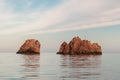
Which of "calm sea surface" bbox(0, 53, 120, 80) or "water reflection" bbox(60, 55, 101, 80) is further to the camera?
"water reflection" bbox(60, 55, 101, 80)

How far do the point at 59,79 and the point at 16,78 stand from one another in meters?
6.17

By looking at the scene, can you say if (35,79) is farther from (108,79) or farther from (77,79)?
(108,79)

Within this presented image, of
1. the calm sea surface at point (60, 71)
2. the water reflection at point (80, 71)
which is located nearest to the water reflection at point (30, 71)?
the calm sea surface at point (60, 71)

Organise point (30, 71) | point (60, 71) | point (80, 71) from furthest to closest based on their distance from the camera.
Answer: point (80, 71) → point (60, 71) → point (30, 71)

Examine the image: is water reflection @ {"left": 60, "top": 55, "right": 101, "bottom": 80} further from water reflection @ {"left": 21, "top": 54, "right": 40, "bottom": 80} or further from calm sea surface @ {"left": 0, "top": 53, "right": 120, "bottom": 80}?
water reflection @ {"left": 21, "top": 54, "right": 40, "bottom": 80}

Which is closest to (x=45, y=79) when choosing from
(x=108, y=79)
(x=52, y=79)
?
(x=52, y=79)

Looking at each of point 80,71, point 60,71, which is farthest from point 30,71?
point 80,71

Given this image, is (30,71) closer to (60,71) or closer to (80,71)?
(60,71)

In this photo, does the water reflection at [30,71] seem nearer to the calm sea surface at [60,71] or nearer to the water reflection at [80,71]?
the calm sea surface at [60,71]

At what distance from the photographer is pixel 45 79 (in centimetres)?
3831

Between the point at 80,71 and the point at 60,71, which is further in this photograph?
the point at 80,71

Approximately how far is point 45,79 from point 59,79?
6.43 ft

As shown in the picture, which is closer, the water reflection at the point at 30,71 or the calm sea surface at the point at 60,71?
the calm sea surface at the point at 60,71

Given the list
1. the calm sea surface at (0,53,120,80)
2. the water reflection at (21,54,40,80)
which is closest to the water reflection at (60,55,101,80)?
the calm sea surface at (0,53,120,80)
